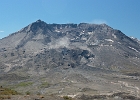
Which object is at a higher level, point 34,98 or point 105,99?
point 34,98

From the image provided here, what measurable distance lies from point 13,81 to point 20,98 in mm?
162441

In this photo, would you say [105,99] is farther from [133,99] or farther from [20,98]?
[20,98]

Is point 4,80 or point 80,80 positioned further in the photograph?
point 4,80

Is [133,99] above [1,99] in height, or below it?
below

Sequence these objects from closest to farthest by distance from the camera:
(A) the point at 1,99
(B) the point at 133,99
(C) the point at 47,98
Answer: (A) the point at 1,99 → (C) the point at 47,98 → (B) the point at 133,99

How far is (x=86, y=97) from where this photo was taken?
324 ft

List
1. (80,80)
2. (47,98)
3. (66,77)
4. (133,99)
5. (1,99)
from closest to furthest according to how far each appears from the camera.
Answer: (1,99), (47,98), (133,99), (80,80), (66,77)

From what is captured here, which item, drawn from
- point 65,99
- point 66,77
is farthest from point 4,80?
point 65,99

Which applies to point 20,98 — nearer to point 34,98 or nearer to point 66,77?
point 34,98

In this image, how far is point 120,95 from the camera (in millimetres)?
109125

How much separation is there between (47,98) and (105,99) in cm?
6645

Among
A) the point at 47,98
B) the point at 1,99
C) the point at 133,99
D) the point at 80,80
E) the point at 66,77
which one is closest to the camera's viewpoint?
the point at 1,99

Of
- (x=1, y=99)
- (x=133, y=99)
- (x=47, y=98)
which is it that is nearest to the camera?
(x=1, y=99)

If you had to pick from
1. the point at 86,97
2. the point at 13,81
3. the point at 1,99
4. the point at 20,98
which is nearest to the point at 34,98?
the point at 20,98
